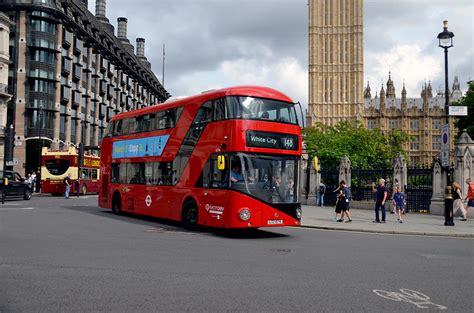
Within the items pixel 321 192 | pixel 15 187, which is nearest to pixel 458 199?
pixel 321 192

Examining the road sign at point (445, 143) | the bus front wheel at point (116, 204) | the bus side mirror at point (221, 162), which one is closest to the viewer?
the bus side mirror at point (221, 162)

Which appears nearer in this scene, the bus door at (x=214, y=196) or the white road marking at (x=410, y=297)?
the white road marking at (x=410, y=297)

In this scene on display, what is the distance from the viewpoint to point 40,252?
936 cm

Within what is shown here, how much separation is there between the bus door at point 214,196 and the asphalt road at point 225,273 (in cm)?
55

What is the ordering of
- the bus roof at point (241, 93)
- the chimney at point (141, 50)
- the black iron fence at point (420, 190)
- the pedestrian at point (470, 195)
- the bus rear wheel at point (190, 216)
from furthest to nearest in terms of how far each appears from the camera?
the chimney at point (141, 50), the black iron fence at point (420, 190), the pedestrian at point (470, 195), the bus rear wheel at point (190, 216), the bus roof at point (241, 93)

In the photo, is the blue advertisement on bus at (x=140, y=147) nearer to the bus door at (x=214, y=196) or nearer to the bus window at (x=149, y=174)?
the bus window at (x=149, y=174)

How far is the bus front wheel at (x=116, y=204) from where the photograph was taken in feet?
61.1

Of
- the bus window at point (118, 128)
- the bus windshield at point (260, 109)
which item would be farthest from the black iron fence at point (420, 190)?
the bus window at point (118, 128)

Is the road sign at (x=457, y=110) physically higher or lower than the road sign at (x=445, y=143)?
higher

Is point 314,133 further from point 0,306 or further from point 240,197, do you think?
point 0,306

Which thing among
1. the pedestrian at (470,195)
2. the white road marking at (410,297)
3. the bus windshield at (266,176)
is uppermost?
the bus windshield at (266,176)

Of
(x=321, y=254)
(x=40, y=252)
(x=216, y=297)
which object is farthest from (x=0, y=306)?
(x=321, y=254)

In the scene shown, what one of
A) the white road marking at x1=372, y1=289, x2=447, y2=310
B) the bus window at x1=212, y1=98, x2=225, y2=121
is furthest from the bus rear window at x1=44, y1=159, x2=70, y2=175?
the white road marking at x1=372, y1=289, x2=447, y2=310

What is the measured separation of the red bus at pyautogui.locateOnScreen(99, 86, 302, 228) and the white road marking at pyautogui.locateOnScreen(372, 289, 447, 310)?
5744mm
